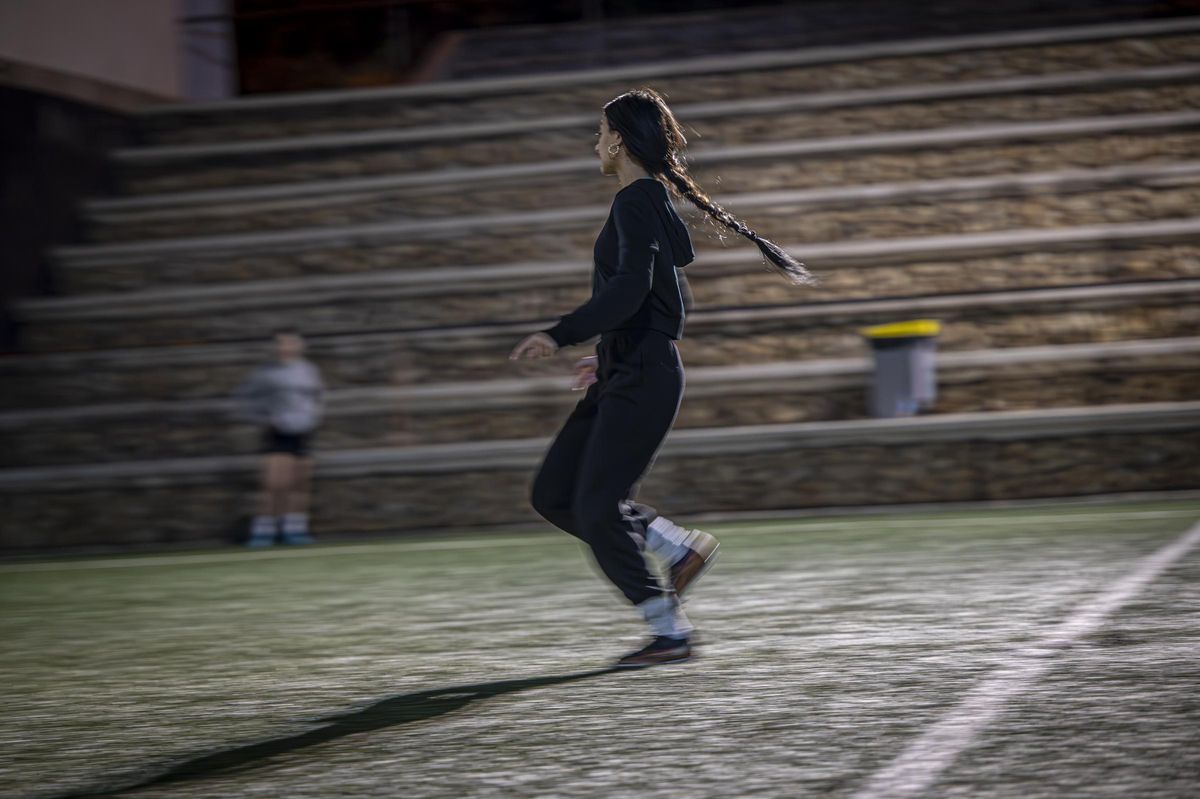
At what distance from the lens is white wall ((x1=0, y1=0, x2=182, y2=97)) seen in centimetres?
1661

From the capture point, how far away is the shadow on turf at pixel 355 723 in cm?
443

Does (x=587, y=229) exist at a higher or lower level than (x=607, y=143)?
lower

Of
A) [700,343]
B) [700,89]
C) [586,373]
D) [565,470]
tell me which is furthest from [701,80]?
[565,470]

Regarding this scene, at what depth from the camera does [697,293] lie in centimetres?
1502

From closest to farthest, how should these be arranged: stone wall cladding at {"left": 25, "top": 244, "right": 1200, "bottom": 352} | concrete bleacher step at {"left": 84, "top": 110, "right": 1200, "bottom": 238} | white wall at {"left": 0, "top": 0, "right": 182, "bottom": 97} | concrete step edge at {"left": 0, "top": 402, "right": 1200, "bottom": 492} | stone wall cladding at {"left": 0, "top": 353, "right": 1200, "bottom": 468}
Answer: concrete step edge at {"left": 0, "top": 402, "right": 1200, "bottom": 492} → stone wall cladding at {"left": 0, "top": 353, "right": 1200, "bottom": 468} → stone wall cladding at {"left": 25, "top": 244, "right": 1200, "bottom": 352} → concrete bleacher step at {"left": 84, "top": 110, "right": 1200, "bottom": 238} → white wall at {"left": 0, "top": 0, "right": 182, "bottom": 97}

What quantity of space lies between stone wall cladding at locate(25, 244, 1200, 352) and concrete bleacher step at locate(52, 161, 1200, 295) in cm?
39

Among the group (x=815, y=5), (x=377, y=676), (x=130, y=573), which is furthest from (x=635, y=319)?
(x=815, y=5)

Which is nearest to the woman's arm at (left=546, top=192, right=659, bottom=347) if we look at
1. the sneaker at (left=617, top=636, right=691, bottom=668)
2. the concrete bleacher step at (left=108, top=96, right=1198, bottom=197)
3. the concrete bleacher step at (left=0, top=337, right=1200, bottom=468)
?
the sneaker at (left=617, top=636, right=691, bottom=668)

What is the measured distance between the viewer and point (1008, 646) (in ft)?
18.9

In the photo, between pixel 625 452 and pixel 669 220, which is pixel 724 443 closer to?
pixel 669 220

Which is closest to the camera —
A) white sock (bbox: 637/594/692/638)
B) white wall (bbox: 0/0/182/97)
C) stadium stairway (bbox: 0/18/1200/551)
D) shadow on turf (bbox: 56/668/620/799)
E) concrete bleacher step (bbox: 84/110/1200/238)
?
shadow on turf (bbox: 56/668/620/799)

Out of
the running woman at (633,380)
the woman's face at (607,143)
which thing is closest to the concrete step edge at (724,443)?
the running woman at (633,380)

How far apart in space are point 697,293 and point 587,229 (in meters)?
1.49

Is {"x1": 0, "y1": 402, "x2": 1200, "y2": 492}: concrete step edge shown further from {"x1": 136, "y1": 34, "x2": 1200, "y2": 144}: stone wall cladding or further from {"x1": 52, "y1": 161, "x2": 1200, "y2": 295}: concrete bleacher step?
{"x1": 136, "y1": 34, "x2": 1200, "y2": 144}: stone wall cladding
